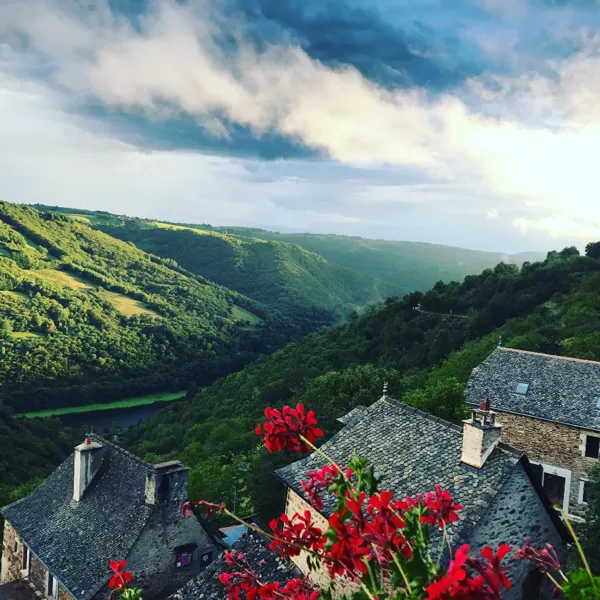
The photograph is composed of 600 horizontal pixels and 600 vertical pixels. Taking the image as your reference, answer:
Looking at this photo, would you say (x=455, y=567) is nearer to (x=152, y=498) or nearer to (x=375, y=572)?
(x=375, y=572)

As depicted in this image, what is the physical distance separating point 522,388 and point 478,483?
15362 mm

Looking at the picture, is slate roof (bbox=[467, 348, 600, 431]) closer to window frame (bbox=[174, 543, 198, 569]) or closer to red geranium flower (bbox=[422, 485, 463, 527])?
window frame (bbox=[174, 543, 198, 569])

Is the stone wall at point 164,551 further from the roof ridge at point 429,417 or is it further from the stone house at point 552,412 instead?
the stone house at point 552,412

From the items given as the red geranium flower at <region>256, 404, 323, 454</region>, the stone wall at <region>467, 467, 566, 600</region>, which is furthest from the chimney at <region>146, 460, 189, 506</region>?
the red geranium flower at <region>256, 404, 323, 454</region>

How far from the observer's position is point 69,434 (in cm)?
8344

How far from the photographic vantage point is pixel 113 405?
383 ft

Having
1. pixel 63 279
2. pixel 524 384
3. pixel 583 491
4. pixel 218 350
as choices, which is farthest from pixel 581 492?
pixel 63 279

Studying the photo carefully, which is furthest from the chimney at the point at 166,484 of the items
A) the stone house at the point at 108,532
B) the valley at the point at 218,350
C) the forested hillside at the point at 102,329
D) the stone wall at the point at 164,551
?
the forested hillside at the point at 102,329

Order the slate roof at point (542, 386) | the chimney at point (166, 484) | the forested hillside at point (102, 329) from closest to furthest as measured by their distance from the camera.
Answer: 1. the chimney at point (166, 484)
2. the slate roof at point (542, 386)
3. the forested hillside at point (102, 329)

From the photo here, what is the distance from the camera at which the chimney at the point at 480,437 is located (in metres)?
13.5

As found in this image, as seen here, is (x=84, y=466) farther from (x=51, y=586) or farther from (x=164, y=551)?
(x=164, y=551)

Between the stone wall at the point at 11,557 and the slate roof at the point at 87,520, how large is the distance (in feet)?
2.39

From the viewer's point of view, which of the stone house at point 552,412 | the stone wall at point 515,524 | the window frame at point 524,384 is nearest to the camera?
the stone wall at point 515,524

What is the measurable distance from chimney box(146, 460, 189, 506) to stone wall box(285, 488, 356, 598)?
218 inches
